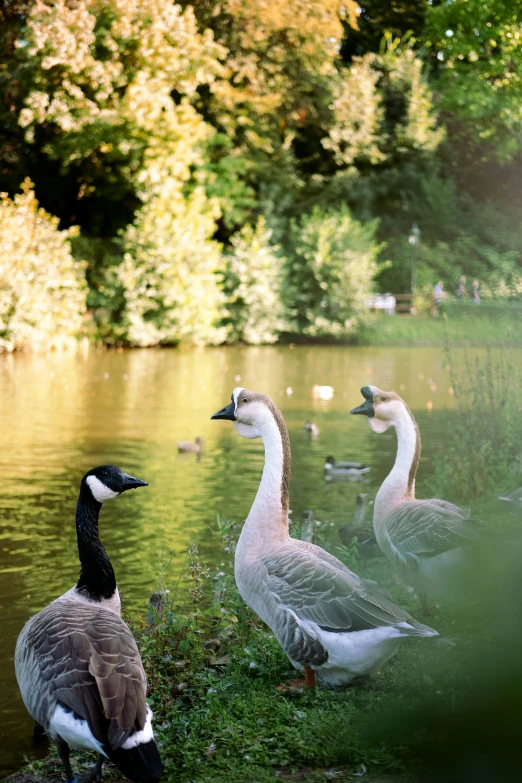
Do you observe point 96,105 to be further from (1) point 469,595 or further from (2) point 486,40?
(1) point 469,595

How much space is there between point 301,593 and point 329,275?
3515 centimetres

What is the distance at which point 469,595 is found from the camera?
1646 millimetres

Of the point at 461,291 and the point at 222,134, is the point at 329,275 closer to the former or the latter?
the point at 222,134

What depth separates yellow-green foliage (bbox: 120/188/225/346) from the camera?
115 ft

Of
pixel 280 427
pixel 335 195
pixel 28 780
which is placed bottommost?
pixel 28 780

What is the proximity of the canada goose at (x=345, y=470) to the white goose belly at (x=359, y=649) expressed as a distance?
27.5 feet

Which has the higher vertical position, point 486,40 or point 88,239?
point 486,40

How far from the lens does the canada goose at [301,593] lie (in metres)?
4.45

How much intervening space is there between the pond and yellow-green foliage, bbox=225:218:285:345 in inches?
318

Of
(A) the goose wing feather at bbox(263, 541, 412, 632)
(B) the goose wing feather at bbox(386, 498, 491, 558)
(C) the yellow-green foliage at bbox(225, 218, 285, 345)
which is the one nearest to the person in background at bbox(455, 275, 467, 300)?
(B) the goose wing feather at bbox(386, 498, 491, 558)

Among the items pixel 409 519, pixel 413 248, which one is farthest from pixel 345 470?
pixel 413 248

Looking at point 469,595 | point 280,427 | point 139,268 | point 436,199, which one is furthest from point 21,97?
point 469,595

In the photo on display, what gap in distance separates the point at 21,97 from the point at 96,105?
4.39 m

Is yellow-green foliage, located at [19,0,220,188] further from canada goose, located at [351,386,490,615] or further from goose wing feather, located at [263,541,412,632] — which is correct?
goose wing feather, located at [263,541,412,632]
